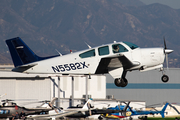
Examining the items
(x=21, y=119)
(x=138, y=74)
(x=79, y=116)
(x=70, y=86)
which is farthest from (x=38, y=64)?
(x=138, y=74)

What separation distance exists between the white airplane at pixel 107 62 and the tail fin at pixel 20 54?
0.65m

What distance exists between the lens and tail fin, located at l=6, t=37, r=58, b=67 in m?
21.4

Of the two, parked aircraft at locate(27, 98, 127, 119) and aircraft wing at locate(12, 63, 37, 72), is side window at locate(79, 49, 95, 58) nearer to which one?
aircraft wing at locate(12, 63, 37, 72)

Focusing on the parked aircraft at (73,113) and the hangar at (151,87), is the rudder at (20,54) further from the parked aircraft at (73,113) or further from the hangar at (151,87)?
the hangar at (151,87)

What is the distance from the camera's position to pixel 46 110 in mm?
32625

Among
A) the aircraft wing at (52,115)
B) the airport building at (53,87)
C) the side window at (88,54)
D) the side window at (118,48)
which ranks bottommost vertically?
the aircraft wing at (52,115)

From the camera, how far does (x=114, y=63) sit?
19688 mm

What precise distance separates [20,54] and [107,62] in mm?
5906

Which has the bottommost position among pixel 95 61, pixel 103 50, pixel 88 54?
pixel 95 61

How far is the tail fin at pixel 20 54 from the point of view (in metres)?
21.4

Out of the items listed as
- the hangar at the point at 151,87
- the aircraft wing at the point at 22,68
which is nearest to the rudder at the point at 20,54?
the aircraft wing at the point at 22,68

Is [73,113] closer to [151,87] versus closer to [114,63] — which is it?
[114,63]

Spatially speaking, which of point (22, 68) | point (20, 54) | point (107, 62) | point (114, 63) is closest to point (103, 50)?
point (107, 62)

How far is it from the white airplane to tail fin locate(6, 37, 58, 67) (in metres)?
0.65
